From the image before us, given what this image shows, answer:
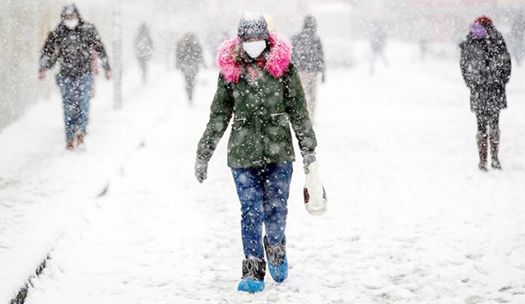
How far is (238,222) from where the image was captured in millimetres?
6746

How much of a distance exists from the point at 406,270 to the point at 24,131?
8.38 metres

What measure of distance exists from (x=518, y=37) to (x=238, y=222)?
20.6 metres

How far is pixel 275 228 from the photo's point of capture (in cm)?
480

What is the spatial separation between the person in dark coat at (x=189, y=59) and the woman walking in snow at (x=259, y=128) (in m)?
12.2

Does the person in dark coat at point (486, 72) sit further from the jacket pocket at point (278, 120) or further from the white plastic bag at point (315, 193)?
the jacket pocket at point (278, 120)

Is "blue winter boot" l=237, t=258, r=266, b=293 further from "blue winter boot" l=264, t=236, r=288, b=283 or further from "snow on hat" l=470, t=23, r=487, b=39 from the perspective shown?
"snow on hat" l=470, t=23, r=487, b=39

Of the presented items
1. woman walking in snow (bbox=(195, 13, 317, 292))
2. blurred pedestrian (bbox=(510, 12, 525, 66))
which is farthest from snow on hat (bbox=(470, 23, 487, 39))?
blurred pedestrian (bbox=(510, 12, 525, 66))

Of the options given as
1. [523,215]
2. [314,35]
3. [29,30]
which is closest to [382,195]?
[523,215]

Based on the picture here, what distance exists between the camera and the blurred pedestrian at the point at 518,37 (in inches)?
947

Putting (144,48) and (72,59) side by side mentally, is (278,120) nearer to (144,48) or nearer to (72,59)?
(72,59)

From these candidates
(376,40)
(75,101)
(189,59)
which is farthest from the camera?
(376,40)

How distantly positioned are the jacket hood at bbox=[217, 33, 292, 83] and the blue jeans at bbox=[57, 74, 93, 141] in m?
5.57

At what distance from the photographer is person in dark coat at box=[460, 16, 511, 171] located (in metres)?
8.30

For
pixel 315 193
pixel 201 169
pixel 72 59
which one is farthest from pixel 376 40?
pixel 201 169
